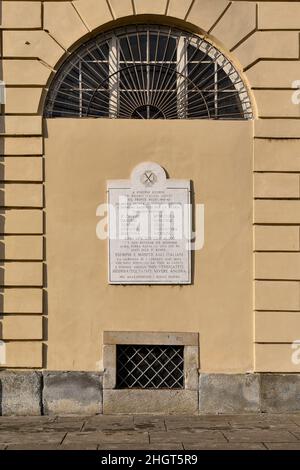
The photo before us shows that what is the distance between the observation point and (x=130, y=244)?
33.9 feet

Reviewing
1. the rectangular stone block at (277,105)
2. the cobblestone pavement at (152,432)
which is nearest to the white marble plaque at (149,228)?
the rectangular stone block at (277,105)

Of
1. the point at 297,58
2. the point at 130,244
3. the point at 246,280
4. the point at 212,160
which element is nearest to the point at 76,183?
the point at 130,244

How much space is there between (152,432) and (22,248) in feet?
10.2

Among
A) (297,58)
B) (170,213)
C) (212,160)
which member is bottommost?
(170,213)

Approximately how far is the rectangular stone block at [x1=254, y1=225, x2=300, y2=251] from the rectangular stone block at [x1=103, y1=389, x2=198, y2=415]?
2.27 m

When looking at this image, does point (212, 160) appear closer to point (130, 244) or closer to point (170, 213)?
point (170, 213)

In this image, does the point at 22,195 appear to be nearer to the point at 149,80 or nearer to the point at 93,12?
the point at 149,80

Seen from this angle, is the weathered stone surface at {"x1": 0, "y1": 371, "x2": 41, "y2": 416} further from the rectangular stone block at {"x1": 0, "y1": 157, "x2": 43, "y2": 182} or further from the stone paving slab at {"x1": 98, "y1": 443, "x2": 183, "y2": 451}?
the rectangular stone block at {"x1": 0, "y1": 157, "x2": 43, "y2": 182}

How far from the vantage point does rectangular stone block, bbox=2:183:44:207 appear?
405 inches

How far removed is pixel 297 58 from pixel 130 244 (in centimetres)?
355

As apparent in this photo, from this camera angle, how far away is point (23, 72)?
10.4 m

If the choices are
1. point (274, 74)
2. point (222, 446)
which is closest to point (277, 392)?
point (222, 446)
